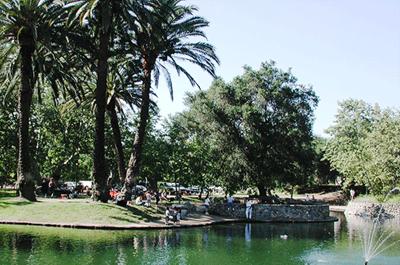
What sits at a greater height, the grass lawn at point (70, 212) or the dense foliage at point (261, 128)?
the dense foliage at point (261, 128)

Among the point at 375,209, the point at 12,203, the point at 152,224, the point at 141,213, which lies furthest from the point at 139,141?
the point at 375,209

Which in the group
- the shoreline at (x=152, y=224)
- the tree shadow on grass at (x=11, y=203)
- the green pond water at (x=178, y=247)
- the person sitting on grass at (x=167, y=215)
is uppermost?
the tree shadow on grass at (x=11, y=203)

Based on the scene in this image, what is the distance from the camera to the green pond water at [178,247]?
20266mm

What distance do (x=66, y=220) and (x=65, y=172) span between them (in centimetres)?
3180

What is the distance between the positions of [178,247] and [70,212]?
32.8 ft

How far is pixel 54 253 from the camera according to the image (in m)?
20.5

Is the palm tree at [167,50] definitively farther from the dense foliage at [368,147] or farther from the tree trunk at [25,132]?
the dense foliage at [368,147]

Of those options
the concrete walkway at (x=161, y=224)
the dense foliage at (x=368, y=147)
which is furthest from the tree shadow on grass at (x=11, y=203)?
the dense foliage at (x=368, y=147)

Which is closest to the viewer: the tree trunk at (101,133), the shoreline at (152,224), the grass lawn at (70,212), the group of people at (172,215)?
the shoreline at (152,224)

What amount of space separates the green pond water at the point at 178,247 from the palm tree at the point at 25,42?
670 centimetres

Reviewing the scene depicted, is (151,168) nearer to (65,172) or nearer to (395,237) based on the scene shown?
(65,172)

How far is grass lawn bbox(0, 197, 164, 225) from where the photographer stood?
99.6ft

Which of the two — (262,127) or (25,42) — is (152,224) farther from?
(262,127)

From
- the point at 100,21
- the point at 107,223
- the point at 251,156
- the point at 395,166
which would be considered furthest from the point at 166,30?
the point at 395,166
